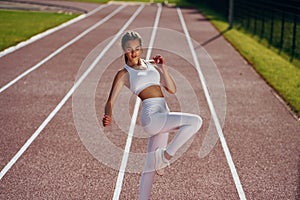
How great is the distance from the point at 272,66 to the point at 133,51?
13.2m

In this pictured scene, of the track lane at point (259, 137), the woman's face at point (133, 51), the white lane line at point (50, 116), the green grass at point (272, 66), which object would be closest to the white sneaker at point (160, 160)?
the woman's face at point (133, 51)

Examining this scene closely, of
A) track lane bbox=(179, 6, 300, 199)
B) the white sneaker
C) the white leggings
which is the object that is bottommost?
track lane bbox=(179, 6, 300, 199)

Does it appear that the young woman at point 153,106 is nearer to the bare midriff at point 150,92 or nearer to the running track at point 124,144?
the bare midriff at point 150,92

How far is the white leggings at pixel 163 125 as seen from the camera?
487 cm

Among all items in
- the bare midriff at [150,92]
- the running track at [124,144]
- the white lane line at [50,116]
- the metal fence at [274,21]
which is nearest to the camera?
the bare midriff at [150,92]

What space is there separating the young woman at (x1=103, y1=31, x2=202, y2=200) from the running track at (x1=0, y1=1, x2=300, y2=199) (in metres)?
2.14

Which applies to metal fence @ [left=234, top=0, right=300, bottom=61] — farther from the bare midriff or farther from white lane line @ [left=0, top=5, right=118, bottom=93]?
the bare midriff

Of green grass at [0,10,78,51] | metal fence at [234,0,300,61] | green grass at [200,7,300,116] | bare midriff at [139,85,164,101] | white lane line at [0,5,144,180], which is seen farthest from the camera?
green grass at [0,10,78,51]

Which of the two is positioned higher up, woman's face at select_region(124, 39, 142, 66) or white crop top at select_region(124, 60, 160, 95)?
woman's face at select_region(124, 39, 142, 66)

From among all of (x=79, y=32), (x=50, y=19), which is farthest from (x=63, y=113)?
(x=50, y=19)

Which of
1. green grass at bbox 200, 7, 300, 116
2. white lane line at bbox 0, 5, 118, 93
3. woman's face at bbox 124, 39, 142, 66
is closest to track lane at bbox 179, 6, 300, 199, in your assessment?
green grass at bbox 200, 7, 300, 116

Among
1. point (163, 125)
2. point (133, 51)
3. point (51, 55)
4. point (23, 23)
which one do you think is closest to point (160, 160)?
point (163, 125)

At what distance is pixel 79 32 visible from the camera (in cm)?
2556

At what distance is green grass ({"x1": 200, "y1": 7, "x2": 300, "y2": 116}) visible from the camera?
1352 cm
